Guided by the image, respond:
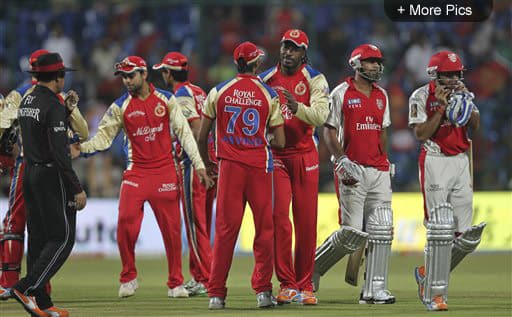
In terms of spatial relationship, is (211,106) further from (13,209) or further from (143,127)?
(13,209)

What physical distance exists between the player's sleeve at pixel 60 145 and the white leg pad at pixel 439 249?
3.07 m

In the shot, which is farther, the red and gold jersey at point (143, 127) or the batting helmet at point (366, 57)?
the red and gold jersey at point (143, 127)

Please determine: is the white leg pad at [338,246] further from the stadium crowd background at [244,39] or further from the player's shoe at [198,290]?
the stadium crowd background at [244,39]

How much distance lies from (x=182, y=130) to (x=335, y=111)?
1.67 metres

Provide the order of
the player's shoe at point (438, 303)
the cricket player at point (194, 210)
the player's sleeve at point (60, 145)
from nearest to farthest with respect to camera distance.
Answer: the player's sleeve at point (60, 145) < the player's shoe at point (438, 303) < the cricket player at point (194, 210)

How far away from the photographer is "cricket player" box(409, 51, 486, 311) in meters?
10.4

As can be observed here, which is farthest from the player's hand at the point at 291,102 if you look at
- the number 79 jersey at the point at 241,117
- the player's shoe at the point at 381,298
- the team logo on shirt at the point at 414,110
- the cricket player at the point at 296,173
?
the player's shoe at the point at 381,298

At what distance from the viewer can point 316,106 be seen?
11.1m

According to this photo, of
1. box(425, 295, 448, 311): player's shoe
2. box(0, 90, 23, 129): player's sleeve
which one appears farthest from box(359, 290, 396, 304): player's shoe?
box(0, 90, 23, 129): player's sleeve

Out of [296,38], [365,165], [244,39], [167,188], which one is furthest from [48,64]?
[244,39]

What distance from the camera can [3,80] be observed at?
21.2 m

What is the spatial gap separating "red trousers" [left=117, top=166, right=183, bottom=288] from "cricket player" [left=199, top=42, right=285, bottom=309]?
1.61m

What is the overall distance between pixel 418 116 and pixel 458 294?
239cm

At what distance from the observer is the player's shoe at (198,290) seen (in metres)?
12.8
